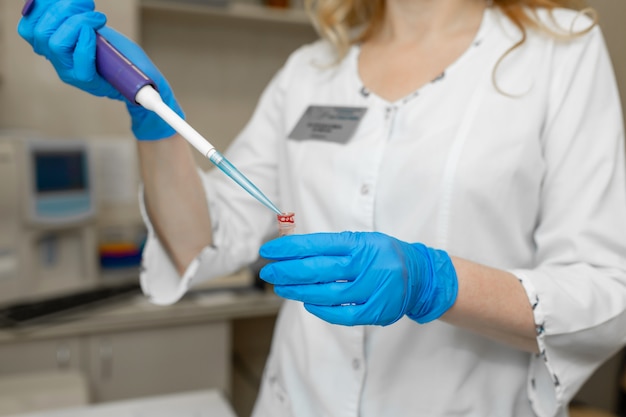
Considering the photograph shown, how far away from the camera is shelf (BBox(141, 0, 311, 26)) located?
230 cm

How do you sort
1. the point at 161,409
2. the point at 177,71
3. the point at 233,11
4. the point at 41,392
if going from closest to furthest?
the point at 161,409 → the point at 41,392 → the point at 233,11 → the point at 177,71

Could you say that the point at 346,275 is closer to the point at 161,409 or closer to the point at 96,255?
the point at 161,409

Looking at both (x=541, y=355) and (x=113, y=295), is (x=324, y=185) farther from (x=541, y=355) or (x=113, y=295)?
(x=113, y=295)

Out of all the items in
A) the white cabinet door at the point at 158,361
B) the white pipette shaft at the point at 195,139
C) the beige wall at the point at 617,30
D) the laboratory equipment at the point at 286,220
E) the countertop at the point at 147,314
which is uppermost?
the beige wall at the point at 617,30

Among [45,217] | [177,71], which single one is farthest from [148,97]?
[177,71]

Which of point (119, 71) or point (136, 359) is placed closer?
point (119, 71)

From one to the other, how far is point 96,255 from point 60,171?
1.13ft

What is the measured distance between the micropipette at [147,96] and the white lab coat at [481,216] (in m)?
0.25

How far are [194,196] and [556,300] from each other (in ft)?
1.86

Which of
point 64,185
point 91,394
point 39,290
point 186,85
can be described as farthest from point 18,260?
point 186,85

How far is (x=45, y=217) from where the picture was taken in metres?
1.93

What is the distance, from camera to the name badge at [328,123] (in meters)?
1.03

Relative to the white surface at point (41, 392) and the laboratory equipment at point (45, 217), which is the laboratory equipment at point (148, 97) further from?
the laboratory equipment at point (45, 217)

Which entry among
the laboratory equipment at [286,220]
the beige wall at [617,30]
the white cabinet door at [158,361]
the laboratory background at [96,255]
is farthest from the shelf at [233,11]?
the laboratory equipment at [286,220]
